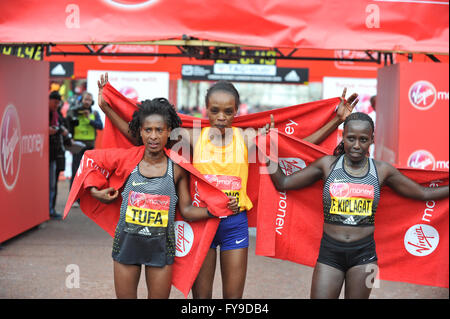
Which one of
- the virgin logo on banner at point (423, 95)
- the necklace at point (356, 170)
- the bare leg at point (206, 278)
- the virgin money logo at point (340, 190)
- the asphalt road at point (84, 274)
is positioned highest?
the virgin logo on banner at point (423, 95)

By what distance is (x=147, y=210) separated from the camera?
3793 millimetres

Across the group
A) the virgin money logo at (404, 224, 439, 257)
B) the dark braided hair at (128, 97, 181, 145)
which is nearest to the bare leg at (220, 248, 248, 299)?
the dark braided hair at (128, 97, 181, 145)

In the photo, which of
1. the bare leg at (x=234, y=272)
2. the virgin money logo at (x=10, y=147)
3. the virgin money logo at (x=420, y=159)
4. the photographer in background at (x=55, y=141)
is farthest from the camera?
the photographer in background at (x=55, y=141)

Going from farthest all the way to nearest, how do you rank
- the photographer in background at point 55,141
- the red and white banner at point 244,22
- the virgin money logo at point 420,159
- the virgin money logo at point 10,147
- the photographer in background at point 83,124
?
the photographer in background at point 83,124 < the photographer in background at point 55,141 < the virgin money logo at point 10,147 < the virgin money logo at point 420,159 < the red and white banner at point 244,22

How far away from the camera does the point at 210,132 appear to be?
4086 mm

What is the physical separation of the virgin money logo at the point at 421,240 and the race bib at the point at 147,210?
1.89 m

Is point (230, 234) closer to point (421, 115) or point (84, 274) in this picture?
point (84, 274)

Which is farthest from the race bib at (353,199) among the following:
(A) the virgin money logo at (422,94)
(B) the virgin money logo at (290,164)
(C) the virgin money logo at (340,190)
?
(A) the virgin money logo at (422,94)

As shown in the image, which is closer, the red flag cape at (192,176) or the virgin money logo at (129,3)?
the red flag cape at (192,176)

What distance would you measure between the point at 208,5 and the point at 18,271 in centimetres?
365

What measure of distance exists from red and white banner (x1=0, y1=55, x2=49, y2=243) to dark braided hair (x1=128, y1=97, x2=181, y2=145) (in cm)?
357

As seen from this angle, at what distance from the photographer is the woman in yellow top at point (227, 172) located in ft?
13.0

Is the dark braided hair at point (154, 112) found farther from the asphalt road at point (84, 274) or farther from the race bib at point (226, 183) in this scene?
the asphalt road at point (84, 274)

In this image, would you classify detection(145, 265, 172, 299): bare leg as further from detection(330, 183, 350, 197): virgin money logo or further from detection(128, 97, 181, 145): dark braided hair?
detection(330, 183, 350, 197): virgin money logo
